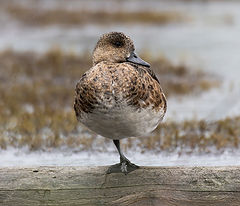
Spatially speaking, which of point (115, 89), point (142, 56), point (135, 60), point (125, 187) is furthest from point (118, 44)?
point (142, 56)

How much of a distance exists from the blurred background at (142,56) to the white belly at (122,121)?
7.13 feet

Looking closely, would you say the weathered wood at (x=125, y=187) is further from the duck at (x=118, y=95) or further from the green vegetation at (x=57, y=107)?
the green vegetation at (x=57, y=107)

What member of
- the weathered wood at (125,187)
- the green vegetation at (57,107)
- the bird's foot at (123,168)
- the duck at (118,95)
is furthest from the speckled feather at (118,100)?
the green vegetation at (57,107)

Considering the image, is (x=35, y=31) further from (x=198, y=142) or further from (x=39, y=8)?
(x=198, y=142)

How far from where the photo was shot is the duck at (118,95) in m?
3.68

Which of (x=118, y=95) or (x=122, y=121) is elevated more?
(x=118, y=95)

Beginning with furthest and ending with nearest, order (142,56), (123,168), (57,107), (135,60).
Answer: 1. (142,56)
2. (57,107)
3. (135,60)
4. (123,168)

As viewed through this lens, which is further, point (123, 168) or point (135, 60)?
point (135, 60)

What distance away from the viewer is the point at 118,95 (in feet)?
12.1

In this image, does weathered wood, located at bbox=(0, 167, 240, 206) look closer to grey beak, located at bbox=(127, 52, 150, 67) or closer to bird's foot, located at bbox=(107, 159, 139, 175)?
bird's foot, located at bbox=(107, 159, 139, 175)

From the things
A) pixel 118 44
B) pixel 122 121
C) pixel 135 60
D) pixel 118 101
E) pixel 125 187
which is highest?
pixel 118 44

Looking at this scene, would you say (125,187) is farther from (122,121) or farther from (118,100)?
(118,100)

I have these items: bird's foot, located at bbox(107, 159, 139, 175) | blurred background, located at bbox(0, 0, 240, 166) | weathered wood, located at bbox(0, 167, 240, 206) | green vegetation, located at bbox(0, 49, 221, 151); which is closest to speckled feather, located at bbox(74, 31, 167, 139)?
bird's foot, located at bbox(107, 159, 139, 175)

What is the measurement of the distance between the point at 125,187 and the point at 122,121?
412mm
